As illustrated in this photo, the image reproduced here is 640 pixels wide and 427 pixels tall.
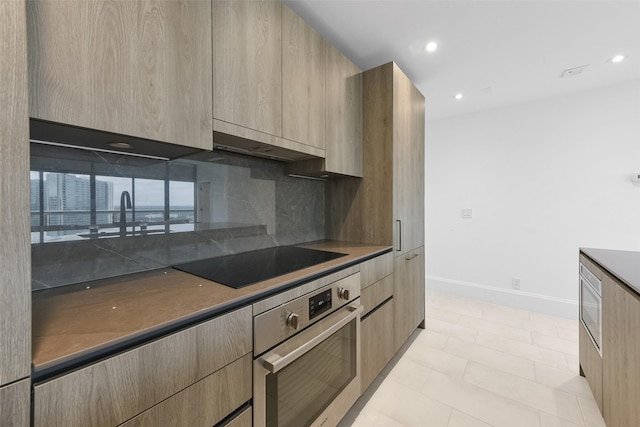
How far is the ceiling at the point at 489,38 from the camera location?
5.12 ft

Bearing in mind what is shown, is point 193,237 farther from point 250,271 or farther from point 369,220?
point 369,220

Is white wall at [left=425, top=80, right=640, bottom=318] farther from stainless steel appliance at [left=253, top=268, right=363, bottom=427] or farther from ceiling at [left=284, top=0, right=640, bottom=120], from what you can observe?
stainless steel appliance at [left=253, top=268, right=363, bottom=427]

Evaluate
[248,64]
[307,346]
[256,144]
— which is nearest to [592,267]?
[307,346]

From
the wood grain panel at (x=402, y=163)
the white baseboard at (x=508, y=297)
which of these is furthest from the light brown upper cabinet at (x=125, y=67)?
the white baseboard at (x=508, y=297)

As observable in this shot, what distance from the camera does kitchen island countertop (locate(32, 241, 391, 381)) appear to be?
0.58 meters

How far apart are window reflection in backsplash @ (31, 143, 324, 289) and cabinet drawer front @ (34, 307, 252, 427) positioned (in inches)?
24.7

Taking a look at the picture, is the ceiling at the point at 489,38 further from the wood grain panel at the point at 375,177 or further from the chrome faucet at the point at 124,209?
the chrome faucet at the point at 124,209

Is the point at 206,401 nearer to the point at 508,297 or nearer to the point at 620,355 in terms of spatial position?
the point at 620,355

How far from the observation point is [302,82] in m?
1.47

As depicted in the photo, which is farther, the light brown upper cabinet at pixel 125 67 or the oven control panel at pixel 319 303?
the oven control panel at pixel 319 303

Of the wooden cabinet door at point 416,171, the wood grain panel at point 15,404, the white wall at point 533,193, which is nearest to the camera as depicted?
the wood grain panel at point 15,404

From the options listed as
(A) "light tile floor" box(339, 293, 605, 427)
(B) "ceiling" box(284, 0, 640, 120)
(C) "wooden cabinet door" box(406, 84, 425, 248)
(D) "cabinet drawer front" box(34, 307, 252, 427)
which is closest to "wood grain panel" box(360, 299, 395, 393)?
(A) "light tile floor" box(339, 293, 605, 427)

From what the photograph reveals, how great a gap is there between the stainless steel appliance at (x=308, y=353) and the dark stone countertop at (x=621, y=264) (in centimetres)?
116

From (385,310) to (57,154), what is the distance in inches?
74.6
